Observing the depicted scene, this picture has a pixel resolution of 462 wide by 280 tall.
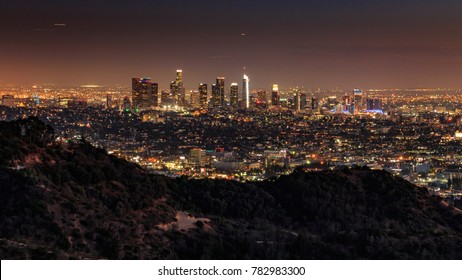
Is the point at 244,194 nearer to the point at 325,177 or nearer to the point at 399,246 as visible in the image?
the point at 325,177

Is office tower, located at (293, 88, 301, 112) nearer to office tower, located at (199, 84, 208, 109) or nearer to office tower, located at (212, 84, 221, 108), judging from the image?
office tower, located at (212, 84, 221, 108)

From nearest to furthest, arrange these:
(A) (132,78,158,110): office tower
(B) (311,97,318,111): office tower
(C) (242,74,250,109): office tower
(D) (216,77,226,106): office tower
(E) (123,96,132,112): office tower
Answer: (E) (123,96,132,112): office tower, (A) (132,78,158,110): office tower, (C) (242,74,250,109): office tower, (D) (216,77,226,106): office tower, (B) (311,97,318,111): office tower

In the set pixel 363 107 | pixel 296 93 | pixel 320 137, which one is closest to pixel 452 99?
pixel 363 107

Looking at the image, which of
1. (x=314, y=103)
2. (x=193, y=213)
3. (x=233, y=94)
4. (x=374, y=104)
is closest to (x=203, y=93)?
(x=233, y=94)

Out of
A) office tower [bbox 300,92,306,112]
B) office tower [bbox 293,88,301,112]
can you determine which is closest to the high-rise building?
office tower [bbox 293,88,301,112]

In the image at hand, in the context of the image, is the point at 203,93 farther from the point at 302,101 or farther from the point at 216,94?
the point at 302,101

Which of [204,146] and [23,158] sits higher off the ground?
[23,158]
